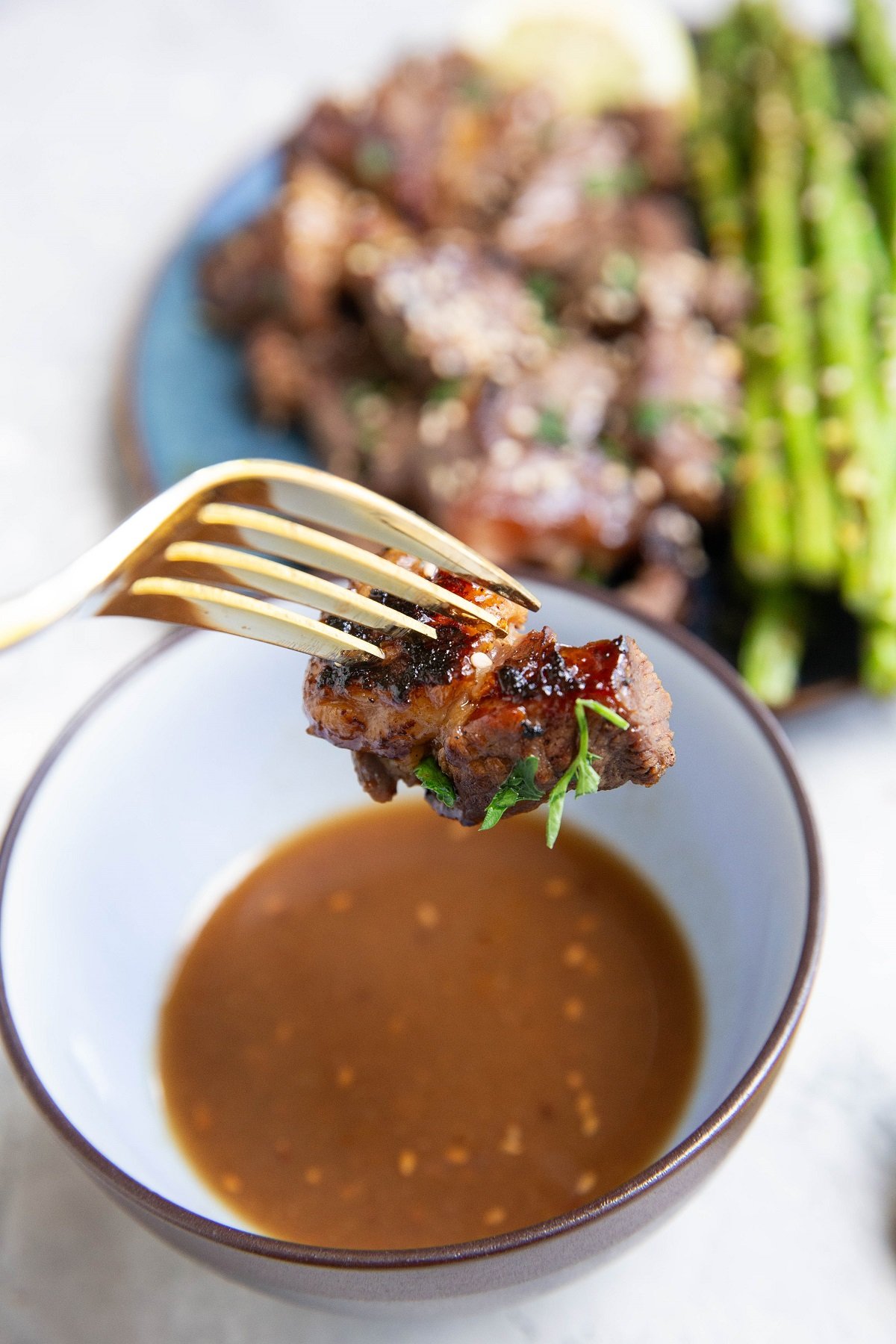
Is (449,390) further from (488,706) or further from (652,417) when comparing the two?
(488,706)

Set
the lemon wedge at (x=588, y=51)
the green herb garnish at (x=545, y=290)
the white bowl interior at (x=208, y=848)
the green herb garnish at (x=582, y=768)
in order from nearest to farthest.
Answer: the green herb garnish at (x=582, y=768)
the white bowl interior at (x=208, y=848)
the green herb garnish at (x=545, y=290)
the lemon wedge at (x=588, y=51)

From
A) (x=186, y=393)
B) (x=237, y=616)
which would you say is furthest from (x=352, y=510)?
(x=186, y=393)

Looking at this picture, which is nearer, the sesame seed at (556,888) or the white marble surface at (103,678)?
the white marble surface at (103,678)

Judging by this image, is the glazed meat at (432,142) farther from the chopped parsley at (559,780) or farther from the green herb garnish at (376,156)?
the chopped parsley at (559,780)

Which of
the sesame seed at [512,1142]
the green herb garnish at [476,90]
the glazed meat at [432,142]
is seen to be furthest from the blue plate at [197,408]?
the sesame seed at [512,1142]

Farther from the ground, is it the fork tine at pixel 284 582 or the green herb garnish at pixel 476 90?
the green herb garnish at pixel 476 90

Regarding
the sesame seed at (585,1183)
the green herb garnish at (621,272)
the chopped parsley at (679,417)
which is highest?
the green herb garnish at (621,272)
